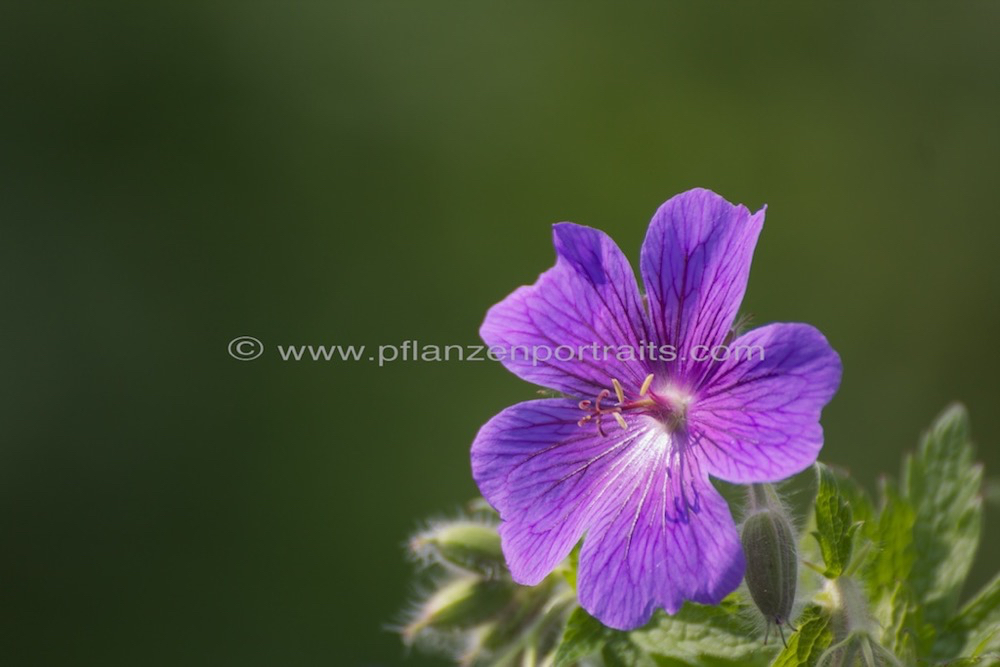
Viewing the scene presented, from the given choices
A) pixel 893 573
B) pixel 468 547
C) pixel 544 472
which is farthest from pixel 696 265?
pixel 468 547

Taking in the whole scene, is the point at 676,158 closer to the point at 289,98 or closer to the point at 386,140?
the point at 386,140

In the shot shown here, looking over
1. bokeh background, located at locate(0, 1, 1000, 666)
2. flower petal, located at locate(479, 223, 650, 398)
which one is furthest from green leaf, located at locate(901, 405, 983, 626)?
bokeh background, located at locate(0, 1, 1000, 666)

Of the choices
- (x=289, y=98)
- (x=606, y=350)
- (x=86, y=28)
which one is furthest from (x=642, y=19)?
(x=606, y=350)

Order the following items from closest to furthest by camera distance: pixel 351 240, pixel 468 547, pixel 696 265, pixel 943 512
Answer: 1. pixel 696 265
2. pixel 943 512
3. pixel 468 547
4. pixel 351 240

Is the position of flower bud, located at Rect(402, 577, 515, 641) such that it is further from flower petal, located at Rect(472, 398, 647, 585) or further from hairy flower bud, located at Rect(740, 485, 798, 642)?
hairy flower bud, located at Rect(740, 485, 798, 642)

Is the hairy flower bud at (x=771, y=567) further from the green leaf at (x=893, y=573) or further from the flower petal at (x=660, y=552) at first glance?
the green leaf at (x=893, y=573)

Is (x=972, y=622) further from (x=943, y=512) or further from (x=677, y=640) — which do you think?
(x=677, y=640)
